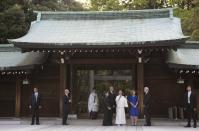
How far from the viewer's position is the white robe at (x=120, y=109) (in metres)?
17.3

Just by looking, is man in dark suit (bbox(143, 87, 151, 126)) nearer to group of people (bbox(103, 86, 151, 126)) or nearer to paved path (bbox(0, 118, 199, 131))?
group of people (bbox(103, 86, 151, 126))

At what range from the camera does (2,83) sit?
21.2 m

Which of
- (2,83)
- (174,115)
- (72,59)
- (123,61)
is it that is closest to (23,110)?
(2,83)

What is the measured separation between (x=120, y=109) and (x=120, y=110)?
0.24 feet

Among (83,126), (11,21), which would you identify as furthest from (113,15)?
(11,21)

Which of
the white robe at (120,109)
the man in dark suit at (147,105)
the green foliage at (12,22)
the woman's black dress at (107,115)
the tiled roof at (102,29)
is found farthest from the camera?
the green foliage at (12,22)

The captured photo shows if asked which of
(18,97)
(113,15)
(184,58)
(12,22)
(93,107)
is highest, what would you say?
(113,15)

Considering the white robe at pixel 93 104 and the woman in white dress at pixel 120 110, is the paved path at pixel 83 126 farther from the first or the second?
the white robe at pixel 93 104

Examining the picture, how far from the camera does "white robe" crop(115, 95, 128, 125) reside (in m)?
17.3

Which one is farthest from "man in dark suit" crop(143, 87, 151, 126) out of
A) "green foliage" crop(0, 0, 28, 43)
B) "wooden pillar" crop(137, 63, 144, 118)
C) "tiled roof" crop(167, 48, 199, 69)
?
"green foliage" crop(0, 0, 28, 43)

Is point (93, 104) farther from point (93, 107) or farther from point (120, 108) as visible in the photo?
point (120, 108)

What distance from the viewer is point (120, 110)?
17.3 metres

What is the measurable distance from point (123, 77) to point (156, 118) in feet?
23.9

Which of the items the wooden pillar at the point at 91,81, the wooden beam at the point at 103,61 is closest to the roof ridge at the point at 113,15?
the wooden beam at the point at 103,61
